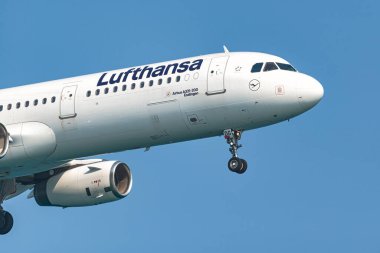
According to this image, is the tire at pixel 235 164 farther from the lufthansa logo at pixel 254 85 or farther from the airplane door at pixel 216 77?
the lufthansa logo at pixel 254 85

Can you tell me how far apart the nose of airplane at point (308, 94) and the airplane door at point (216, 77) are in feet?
11.7

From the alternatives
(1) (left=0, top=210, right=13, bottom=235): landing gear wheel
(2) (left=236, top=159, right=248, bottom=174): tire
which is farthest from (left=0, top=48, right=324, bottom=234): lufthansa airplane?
(1) (left=0, top=210, right=13, bottom=235): landing gear wheel

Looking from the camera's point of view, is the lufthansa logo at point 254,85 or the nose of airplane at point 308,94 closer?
the nose of airplane at point 308,94

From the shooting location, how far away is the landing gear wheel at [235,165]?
59750 mm

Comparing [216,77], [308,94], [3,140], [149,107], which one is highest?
[216,77]

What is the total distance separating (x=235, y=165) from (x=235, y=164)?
55 millimetres

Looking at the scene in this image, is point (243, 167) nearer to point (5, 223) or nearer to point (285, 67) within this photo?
point (285, 67)

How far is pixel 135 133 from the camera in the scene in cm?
6097

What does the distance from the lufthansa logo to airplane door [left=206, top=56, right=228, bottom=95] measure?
49.5 inches

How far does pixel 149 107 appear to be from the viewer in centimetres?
6050

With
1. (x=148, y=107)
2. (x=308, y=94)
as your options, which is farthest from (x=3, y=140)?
(x=308, y=94)

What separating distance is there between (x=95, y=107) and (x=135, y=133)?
2.45m

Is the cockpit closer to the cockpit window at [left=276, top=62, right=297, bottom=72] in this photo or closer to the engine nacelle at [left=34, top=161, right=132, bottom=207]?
the cockpit window at [left=276, top=62, right=297, bottom=72]

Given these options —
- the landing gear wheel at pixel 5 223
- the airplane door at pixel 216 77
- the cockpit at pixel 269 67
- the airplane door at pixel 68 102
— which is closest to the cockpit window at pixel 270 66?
the cockpit at pixel 269 67
